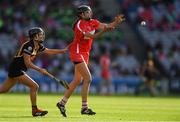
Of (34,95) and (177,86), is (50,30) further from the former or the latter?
(34,95)

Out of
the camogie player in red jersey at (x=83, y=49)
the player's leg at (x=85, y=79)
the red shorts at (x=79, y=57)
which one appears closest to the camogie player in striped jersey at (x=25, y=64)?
the camogie player in red jersey at (x=83, y=49)

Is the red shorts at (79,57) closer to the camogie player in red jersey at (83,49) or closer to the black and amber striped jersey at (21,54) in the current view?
the camogie player in red jersey at (83,49)

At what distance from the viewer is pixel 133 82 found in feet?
133

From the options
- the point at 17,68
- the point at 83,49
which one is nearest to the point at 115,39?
the point at 83,49

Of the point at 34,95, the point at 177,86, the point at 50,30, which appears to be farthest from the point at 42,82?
the point at 34,95

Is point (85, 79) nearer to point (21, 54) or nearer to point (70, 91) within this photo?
point (70, 91)

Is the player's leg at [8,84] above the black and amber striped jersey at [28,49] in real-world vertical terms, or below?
below

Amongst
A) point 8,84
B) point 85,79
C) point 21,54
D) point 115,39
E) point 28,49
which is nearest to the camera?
point 28,49

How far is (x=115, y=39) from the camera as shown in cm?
Answer: 4341

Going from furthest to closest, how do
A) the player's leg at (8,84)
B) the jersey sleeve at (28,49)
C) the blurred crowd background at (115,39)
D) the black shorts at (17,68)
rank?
the blurred crowd background at (115,39) < the player's leg at (8,84) < the black shorts at (17,68) < the jersey sleeve at (28,49)

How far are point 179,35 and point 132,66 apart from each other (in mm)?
3715

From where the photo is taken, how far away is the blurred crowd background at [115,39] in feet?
134

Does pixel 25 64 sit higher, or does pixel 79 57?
pixel 79 57

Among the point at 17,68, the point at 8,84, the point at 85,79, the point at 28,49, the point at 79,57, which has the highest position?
the point at 28,49
